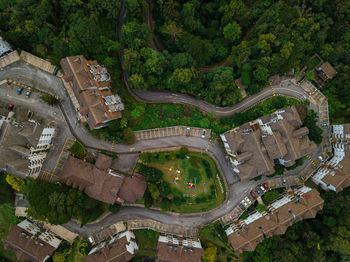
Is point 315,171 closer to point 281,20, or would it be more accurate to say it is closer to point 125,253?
point 281,20

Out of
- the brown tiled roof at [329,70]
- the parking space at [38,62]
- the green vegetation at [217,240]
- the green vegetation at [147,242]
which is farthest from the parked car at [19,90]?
the brown tiled roof at [329,70]

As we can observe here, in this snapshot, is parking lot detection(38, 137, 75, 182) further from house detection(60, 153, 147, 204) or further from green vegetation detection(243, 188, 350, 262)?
green vegetation detection(243, 188, 350, 262)

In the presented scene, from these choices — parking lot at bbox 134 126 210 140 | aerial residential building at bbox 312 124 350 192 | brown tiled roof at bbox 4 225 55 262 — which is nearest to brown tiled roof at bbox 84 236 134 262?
brown tiled roof at bbox 4 225 55 262

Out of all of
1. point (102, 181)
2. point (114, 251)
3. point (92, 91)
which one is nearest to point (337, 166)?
point (102, 181)

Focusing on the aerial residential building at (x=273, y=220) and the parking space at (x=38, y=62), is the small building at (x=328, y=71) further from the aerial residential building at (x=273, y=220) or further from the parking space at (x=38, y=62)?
the parking space at (x=38, y=62)

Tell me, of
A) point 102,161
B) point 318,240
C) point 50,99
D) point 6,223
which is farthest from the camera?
point 6,223

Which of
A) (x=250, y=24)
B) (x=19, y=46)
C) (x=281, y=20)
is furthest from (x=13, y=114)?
(x=281, y=20)

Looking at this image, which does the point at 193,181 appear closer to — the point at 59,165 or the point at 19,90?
the point at 59,165
